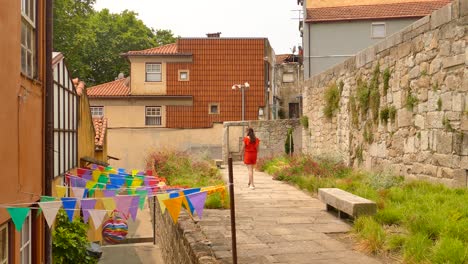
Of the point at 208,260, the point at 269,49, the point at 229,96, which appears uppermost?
the point at 269,49

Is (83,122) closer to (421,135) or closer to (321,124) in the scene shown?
(321,124)

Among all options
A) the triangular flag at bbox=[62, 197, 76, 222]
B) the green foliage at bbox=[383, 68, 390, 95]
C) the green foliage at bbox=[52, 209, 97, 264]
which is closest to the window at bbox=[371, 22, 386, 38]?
the green foliage at bbox=[383, 68, 390, 95]

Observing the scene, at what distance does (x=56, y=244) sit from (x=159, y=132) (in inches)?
904

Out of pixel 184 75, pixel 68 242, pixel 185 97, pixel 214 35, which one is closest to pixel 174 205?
pixel 68 242

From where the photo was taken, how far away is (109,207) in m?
6.33

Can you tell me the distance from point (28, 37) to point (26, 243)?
2.68 metres

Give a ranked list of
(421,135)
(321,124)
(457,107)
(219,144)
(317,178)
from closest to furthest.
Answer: (457,107), (421,135), (317,178), (321,124), (219,144)

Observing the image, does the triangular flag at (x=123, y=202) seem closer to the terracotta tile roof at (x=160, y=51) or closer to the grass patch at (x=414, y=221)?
the grass patch at (x=414, y=221)

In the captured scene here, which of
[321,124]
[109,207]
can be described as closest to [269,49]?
[321,124]

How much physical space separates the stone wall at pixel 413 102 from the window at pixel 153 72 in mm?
19300

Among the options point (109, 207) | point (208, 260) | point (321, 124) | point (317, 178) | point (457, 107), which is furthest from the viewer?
point (321, 124)

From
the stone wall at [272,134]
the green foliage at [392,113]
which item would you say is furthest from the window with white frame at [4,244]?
the stone wall at [272,134]

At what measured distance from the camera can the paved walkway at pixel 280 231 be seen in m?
5.48

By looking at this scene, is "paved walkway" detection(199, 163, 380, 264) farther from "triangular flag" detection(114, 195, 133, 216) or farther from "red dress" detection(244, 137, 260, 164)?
"red dress" detection(244, 137, 260, 164)
